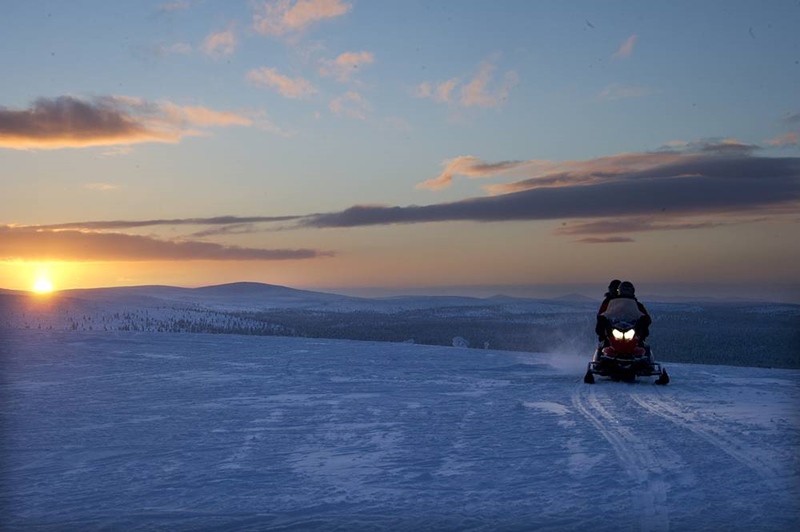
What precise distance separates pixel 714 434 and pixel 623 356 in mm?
6668

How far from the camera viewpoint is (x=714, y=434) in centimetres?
965

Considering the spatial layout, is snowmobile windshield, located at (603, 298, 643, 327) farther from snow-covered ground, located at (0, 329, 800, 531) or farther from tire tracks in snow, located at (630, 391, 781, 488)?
tire tracks in snow, located at (630, 391, 781, 488)

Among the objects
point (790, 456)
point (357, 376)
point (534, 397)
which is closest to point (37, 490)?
point (790, 456)

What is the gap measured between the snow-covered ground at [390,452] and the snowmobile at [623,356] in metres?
0.41

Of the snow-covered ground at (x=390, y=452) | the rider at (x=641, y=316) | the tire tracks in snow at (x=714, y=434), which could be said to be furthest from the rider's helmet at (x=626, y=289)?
the tire tracks in snow at (x=714, y=434)

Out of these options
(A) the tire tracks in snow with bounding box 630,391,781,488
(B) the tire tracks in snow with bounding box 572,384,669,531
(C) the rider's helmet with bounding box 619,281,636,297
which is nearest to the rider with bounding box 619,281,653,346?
(C) the rider's helmet with bounding box 619,281,636,297

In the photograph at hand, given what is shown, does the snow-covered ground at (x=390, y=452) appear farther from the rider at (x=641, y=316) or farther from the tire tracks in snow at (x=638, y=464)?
the rider at (x=641, y=316)

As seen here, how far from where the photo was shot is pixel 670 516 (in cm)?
608

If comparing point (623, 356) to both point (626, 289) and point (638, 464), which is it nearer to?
point (626, 289)

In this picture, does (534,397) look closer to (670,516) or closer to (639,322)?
(639,322)

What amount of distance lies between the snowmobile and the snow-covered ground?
1.35ft

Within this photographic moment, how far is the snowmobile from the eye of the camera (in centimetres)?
1611

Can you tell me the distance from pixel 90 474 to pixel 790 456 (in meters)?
7.45

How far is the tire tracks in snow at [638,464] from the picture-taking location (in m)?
6.13
